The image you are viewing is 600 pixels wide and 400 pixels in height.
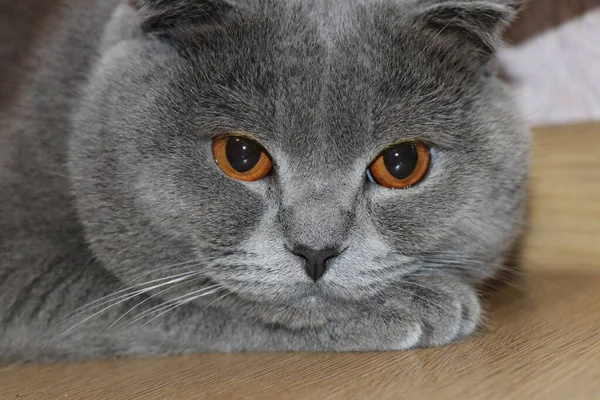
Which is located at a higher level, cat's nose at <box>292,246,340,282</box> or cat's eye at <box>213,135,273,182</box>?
cat's eye at <box>213,135,273,182</box>

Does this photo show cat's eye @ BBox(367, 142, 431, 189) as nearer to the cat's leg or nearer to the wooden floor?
the cat's leg

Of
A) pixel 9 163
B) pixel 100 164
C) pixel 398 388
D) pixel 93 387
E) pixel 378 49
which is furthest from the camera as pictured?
pixel 9 163

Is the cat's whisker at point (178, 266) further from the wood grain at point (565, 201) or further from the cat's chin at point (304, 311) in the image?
the wood grain at point (565, 201)

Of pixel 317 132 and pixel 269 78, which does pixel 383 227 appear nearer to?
pixel 317 132

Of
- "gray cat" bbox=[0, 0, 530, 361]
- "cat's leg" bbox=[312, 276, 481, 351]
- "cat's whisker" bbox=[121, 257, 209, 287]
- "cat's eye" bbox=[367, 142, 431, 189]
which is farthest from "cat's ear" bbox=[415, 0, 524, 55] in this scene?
"cat's whisker" bbox=[121, 257, 209, 287]

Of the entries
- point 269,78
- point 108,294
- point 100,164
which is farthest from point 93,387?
point 269,78

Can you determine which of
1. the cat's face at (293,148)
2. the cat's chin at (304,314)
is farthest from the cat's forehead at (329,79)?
the cat's chin at (304,314)
